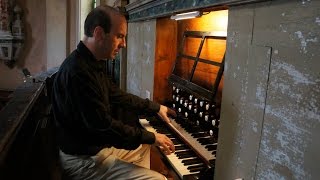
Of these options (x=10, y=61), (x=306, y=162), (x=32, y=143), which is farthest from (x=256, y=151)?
(x=10, y=61)

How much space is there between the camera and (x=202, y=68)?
274 cm

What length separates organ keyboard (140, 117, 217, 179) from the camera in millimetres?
1973

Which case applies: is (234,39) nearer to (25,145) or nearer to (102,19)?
(102,19)

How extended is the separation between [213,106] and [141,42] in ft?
5.81

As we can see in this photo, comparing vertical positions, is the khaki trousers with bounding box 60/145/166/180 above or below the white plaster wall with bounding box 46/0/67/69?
below

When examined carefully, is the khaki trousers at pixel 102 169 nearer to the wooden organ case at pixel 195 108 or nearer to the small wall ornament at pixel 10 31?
the wooden organ case at pixel 195 108

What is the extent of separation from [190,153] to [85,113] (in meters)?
0.83

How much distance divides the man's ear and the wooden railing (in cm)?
86

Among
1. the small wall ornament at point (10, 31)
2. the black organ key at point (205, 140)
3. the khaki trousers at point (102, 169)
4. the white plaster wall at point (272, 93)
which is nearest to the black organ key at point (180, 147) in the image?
the black organ key at point (205, 140)

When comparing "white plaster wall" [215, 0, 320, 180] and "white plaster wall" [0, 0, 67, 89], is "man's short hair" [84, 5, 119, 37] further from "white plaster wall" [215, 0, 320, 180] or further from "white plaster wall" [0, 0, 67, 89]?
"white plaster wall" [0, 0, 67, 89]

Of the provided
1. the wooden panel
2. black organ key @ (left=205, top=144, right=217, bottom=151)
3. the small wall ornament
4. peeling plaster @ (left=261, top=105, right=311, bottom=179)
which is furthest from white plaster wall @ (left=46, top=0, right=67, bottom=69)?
peeling plaster @ (left=261, top=105, right=311, bottom=179)

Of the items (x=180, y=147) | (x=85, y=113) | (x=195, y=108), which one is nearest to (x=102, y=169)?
(x=85, y=113)

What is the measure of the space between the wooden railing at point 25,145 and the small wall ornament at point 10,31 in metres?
7.22

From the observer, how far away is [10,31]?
9523 millimetres
